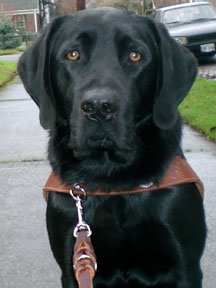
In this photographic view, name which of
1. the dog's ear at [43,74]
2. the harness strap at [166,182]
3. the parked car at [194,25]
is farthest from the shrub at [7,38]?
the harness strap at [166,182]

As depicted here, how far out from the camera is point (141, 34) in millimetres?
2637

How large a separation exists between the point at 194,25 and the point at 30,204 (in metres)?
9.12

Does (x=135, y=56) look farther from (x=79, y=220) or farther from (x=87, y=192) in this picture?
(x=79, y=220)

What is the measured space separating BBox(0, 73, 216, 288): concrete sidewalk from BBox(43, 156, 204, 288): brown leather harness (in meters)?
0.69

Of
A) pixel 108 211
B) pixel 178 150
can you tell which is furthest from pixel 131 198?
pixel 178 150

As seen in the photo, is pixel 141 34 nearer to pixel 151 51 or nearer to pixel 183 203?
pixel 151 51

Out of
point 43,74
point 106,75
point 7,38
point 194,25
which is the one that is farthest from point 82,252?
point 7,38

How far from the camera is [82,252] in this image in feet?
7.73

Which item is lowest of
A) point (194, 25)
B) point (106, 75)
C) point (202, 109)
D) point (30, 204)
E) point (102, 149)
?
point (194, 25)

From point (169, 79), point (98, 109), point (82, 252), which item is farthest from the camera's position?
point (169, 79)

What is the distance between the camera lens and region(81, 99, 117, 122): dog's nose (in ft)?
7.19

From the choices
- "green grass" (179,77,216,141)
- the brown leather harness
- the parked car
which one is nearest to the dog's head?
the brown leather harness

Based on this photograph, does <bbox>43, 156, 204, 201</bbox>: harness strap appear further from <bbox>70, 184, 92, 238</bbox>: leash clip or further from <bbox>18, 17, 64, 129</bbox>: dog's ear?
<bbox>18, 17, 64, 129</bbox>: dog's ear

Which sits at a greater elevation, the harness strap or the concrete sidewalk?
the harness strap
